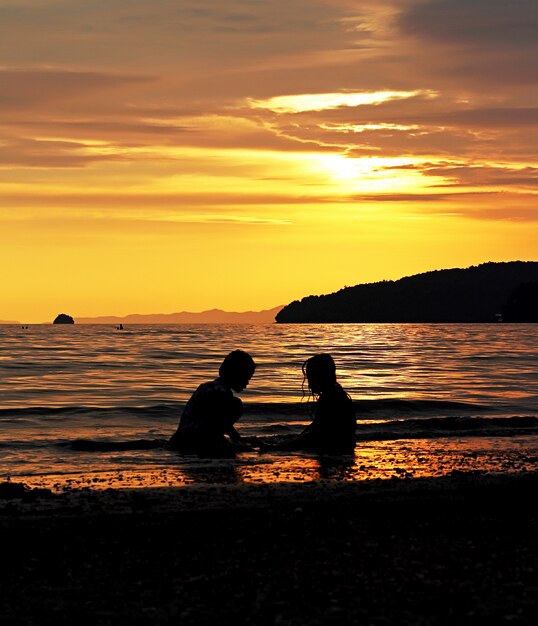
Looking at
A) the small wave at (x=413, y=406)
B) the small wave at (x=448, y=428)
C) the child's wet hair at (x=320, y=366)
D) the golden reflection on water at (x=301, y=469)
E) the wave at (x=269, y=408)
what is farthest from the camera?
the small wave at (x=413, y=406)

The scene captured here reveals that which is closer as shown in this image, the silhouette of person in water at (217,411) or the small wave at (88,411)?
the silhouette of person in water at (217,411)

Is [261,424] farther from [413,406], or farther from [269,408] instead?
[413,406]

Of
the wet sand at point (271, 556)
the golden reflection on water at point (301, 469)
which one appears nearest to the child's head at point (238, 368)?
the golden reflection on water at point (301, 469)

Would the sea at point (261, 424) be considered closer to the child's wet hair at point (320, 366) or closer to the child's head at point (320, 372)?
the child's head at point (320, 372)

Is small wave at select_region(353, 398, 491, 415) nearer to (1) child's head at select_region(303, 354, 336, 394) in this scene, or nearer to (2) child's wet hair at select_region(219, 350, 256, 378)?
(1) child's head at select_region(303, 354, 336, 394)

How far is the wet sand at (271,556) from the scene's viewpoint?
5.52 meters

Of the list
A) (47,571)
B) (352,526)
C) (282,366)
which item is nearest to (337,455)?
(352,526)

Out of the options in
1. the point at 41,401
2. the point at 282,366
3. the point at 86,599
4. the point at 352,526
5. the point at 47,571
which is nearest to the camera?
the point at 86,599

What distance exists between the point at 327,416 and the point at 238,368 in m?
1.77

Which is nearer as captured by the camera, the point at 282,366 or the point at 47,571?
the point at 47,571

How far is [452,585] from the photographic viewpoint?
5941 millimetres

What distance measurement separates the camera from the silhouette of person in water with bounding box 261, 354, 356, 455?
484 inches

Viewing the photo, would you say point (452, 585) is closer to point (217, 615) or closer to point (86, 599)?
point (217, 615)

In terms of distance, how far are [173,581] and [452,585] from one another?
6.28 ft
